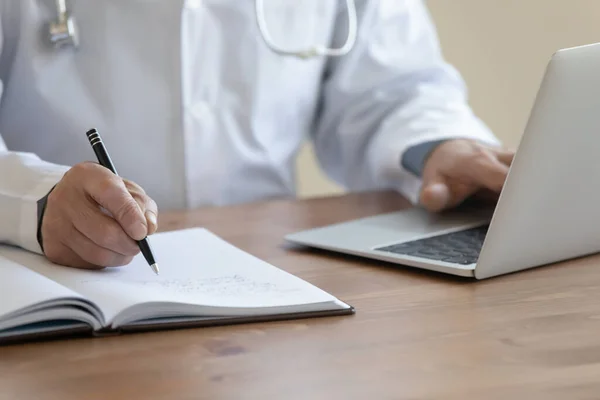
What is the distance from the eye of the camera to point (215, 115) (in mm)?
1361

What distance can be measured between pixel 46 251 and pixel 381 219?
395mm

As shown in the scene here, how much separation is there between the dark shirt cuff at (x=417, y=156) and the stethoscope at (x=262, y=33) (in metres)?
0.21

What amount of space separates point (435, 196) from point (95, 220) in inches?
17.2

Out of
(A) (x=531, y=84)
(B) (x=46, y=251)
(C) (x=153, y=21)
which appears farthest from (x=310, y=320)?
(A) (x=531, y=84)

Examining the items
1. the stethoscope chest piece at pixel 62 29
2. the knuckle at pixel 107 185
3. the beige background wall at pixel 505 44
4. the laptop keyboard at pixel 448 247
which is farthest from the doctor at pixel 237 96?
the beige background wall at pixel 505 44

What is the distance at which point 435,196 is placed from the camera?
3.49 ft

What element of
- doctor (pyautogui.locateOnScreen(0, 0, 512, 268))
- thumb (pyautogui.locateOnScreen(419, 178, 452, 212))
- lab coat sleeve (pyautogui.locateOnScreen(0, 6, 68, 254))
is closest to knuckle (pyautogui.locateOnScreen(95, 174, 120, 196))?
lab coat sleeve (pyautogui.locateOnScreen(0, 6, 68, 254))

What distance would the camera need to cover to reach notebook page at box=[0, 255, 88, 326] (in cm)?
65

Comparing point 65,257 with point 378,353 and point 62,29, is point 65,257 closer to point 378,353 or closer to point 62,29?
point 378,353

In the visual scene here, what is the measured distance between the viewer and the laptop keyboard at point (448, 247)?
0.85m

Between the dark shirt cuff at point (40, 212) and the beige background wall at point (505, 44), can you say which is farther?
the beige background wall at point (505, 44)

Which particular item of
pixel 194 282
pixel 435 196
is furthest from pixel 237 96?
pixel 194 282

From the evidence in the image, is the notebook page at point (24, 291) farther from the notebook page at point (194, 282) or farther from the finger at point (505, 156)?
the finger at point (505, 156)

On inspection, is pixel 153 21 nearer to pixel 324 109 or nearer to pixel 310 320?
pixel 324 109
